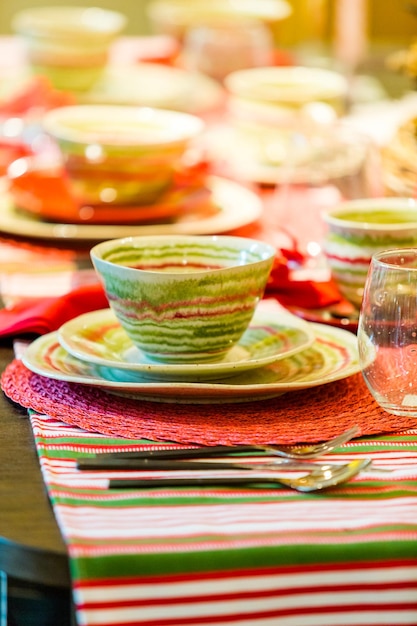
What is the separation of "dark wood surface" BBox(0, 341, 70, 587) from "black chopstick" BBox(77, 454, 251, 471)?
3cm

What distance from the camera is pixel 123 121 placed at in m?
1.51

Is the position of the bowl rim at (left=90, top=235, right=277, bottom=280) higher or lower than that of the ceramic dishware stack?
higher

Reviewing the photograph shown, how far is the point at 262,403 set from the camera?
2.49 feet

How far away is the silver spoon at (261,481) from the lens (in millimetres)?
621

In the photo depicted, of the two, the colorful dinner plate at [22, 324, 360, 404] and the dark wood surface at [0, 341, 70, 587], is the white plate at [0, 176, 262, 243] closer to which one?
the colorful dinner plate at [22, 324, 360, 404]

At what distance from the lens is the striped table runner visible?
0.54 m

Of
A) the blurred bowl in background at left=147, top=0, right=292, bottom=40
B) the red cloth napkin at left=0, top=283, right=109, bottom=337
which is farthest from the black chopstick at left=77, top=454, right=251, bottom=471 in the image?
the blurred bowl in background at left=147, top=0, right=292, bottom=40

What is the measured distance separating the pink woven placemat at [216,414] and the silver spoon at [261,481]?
0.17ft

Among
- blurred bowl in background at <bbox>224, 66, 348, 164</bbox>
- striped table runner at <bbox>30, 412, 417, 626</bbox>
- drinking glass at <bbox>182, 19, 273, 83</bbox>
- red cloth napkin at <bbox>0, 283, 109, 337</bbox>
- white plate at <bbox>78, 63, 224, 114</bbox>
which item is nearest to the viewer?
striped table runner at <bbox>30, 412, 417, 626</bbox>

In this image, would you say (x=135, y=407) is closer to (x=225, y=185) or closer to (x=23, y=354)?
(x=23, y=354)

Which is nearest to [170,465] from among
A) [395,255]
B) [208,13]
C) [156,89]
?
[395,255]

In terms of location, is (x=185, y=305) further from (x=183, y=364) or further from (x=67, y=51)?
(x=67, y=51)

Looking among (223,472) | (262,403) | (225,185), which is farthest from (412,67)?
(223,472)

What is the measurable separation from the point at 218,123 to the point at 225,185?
1.72 feet
